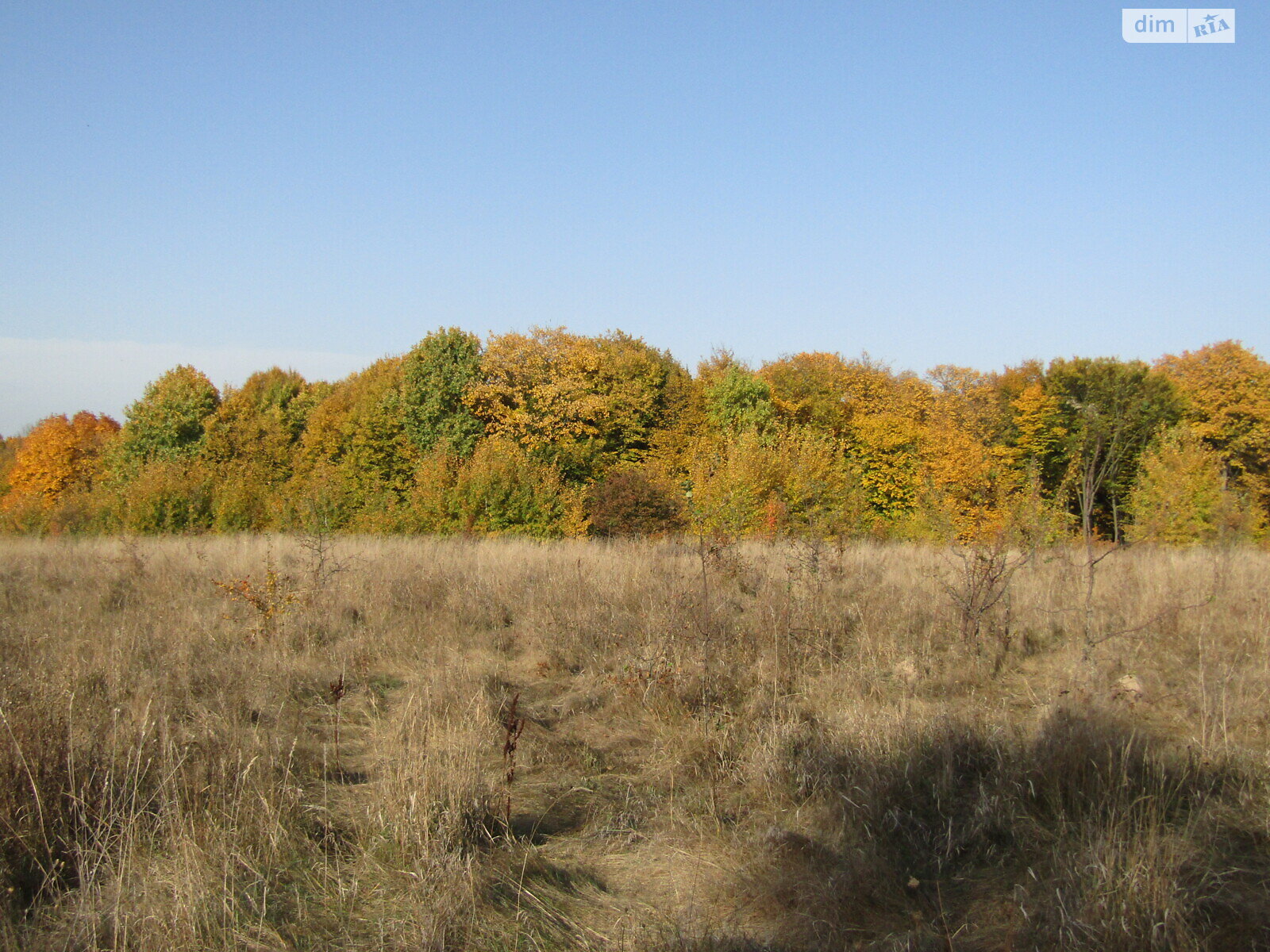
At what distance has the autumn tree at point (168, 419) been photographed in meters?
41.5

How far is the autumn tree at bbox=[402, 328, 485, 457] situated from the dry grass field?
1072 inches

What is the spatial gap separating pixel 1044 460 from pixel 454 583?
117 ft

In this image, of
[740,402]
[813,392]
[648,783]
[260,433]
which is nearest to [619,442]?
[740,402]

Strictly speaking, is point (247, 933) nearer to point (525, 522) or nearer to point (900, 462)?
point (525, 522)

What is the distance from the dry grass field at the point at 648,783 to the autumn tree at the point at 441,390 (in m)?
27.2

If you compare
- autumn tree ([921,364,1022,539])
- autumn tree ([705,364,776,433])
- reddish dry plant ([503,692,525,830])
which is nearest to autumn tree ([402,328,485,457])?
autumn tree ([705,364,776,433])

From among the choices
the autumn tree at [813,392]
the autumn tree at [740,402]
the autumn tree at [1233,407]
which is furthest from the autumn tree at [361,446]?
the autumn tree at [1233,407]

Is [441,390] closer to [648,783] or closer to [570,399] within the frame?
[570,399]

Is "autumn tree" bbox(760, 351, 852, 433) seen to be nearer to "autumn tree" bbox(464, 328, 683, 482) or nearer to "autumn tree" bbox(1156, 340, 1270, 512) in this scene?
"autumn tree" bbox(464, 328, 683, 482)

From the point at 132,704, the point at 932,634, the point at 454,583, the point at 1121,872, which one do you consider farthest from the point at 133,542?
the point at 1121,872

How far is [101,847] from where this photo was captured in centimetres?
331

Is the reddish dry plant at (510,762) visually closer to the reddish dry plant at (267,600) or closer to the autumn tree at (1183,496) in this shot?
the reddish dry plant at (267,600)

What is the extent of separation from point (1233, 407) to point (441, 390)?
119ft

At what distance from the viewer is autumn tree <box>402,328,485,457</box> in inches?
1378
